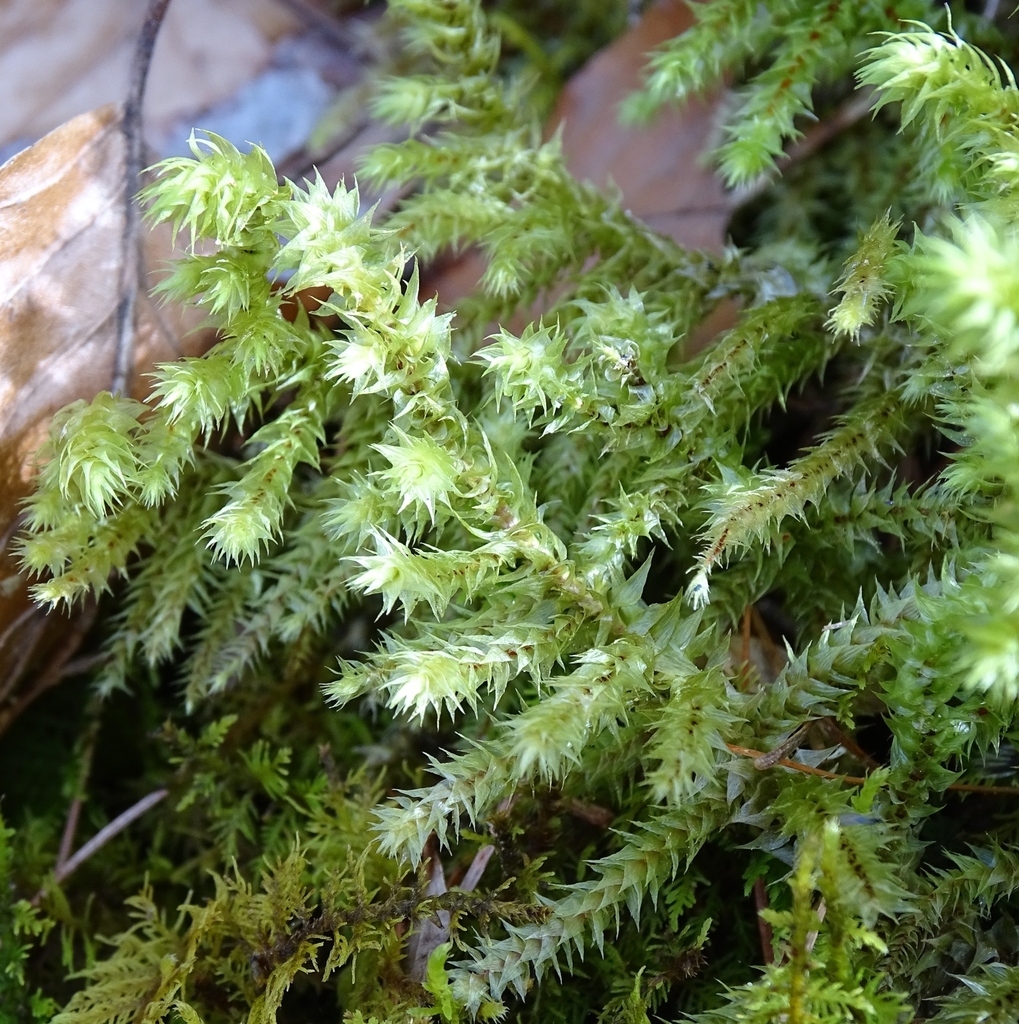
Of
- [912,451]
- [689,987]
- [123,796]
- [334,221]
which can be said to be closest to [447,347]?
[334,221]

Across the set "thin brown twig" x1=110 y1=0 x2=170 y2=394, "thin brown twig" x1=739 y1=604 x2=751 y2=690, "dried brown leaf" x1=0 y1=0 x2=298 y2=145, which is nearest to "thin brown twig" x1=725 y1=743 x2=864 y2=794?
"thin brown twig" x1=739 y1=604 x2=751 y2=690

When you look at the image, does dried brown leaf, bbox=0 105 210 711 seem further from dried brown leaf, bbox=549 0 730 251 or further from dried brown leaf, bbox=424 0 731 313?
dried brown leaf, bbox=549 0 730 251

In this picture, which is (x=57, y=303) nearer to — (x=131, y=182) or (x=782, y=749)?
(x=131, y=182)

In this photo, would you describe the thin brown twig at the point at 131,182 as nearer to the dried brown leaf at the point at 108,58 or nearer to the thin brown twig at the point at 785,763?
the dried brown leaf at the point at 108,58

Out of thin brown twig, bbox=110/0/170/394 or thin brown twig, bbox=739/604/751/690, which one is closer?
thin brown twig, bbox=739/604/751/690

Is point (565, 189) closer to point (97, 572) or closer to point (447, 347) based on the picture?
point (447, 347)

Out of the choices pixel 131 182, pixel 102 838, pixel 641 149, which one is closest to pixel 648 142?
pixel 641 149
